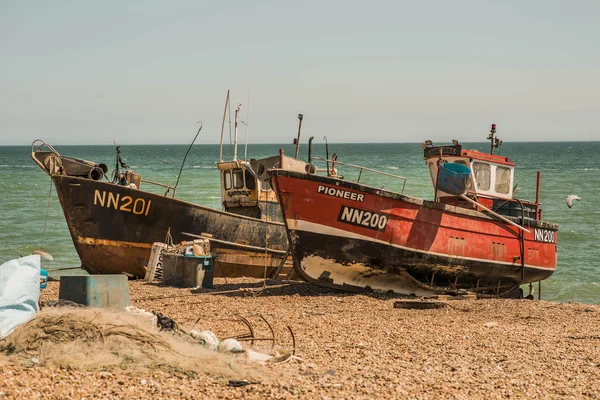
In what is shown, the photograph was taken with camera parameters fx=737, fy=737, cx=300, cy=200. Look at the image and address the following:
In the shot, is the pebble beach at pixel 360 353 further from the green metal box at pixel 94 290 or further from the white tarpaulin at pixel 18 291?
the white tarpaulin at pixel 18 291

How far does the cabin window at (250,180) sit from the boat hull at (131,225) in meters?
1.10

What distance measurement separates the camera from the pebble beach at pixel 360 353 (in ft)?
21.1

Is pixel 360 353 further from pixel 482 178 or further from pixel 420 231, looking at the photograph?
pixel 482 178

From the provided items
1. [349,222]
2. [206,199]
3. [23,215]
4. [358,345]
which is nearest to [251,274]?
[349,222]

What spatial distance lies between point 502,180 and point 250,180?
19.3 ft

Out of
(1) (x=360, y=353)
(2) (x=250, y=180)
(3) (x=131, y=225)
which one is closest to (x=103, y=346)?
(1) (x=360, y=353)

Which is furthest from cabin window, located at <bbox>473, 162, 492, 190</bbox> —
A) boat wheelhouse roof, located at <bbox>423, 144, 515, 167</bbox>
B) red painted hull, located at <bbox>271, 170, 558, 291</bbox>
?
red painted hull, located at <bbox>271, 170, 558, 291</bbox>

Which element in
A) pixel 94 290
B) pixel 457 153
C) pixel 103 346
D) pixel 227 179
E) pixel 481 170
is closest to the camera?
pixel 103 346

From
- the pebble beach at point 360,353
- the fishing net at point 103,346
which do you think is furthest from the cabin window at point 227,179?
the fishing net at point 103,346

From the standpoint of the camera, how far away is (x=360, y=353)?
8.48 m

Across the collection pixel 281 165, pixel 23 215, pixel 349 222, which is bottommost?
pixel 23 215

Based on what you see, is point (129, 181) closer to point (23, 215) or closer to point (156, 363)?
point (156, 363)

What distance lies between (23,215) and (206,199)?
12.4m

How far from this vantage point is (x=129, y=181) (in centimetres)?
1745
